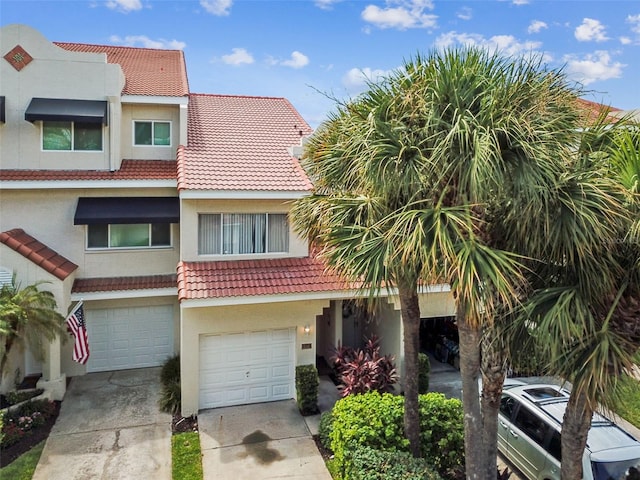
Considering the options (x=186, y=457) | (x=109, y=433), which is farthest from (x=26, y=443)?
(x=186, y=457)

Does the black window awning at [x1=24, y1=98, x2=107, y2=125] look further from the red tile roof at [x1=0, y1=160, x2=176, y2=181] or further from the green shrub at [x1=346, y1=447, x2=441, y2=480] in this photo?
the green shrub at [x1=346, y1=447, x2=441, y2=480]

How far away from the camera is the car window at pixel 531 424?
10328 mm

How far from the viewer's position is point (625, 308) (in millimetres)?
7051

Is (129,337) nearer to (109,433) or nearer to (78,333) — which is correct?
(78,333)

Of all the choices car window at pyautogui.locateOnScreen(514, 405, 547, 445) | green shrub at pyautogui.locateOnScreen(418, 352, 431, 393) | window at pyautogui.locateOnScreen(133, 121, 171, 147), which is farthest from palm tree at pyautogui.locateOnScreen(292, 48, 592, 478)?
window at pyautogui.locateOnScreen(133, 121, 171, 147)

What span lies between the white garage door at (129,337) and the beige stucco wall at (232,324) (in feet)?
14.2

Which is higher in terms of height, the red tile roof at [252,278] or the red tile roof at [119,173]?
the red tile roof at [119,173]

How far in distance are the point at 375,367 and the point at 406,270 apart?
6.61 meters

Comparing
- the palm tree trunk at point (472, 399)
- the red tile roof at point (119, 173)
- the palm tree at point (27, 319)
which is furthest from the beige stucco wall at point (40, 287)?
the palm tree trunk at point (472, 399)

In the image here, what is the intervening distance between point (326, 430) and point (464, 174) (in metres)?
8.14

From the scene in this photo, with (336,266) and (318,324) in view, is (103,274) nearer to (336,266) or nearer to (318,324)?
(318,324)

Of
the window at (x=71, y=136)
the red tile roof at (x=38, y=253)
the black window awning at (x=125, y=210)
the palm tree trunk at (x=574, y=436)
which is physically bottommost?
the palm tree trunk at (x=574, y=436)

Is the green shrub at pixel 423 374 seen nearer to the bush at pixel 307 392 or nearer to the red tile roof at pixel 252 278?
the bush at pixel 307 392

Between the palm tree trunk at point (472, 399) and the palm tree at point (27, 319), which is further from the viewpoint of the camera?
the palm tree at point (27, 319)
